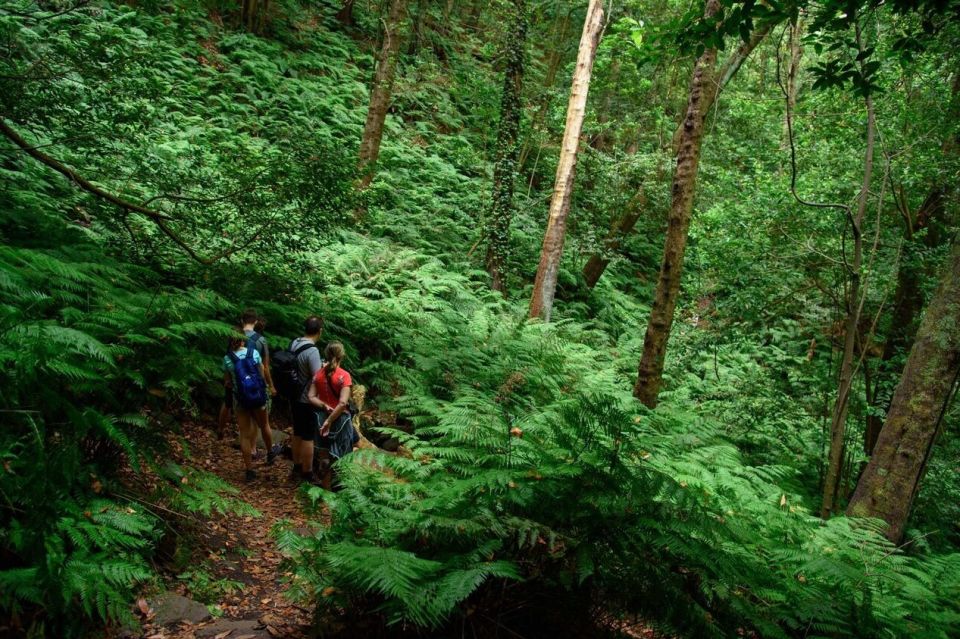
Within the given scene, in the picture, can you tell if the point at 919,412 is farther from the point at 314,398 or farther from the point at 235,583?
the point at 235,583

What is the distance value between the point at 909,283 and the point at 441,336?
321 inches

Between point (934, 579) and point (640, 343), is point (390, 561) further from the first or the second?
point (640, 343)

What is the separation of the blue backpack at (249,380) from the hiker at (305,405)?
0.41 metres

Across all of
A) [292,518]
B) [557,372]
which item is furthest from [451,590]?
[557,372]

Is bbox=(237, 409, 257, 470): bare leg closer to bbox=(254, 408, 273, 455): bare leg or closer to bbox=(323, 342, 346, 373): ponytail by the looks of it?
bbox=(254, 408, 273, 455): bare leg

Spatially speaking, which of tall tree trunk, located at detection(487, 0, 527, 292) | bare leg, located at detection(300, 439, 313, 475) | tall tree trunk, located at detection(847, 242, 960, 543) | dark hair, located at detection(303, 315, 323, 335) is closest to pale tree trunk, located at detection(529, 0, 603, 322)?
tall tree trunk, located at detection(487, 0, 527, 292)

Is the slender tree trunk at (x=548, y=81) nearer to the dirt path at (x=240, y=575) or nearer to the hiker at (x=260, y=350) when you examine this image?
the hiker at (x=260, y=350)

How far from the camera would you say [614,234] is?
650 inches

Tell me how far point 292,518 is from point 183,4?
52.2 feet

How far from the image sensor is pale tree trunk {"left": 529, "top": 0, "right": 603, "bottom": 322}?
1094 cm

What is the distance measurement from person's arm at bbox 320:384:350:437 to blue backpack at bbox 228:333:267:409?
71 cm

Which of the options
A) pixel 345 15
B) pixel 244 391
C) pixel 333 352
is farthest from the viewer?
pixel 345 15

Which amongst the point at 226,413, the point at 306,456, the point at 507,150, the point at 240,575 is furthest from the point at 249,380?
the point at 507,150

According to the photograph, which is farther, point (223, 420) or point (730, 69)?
point (730, 69)
